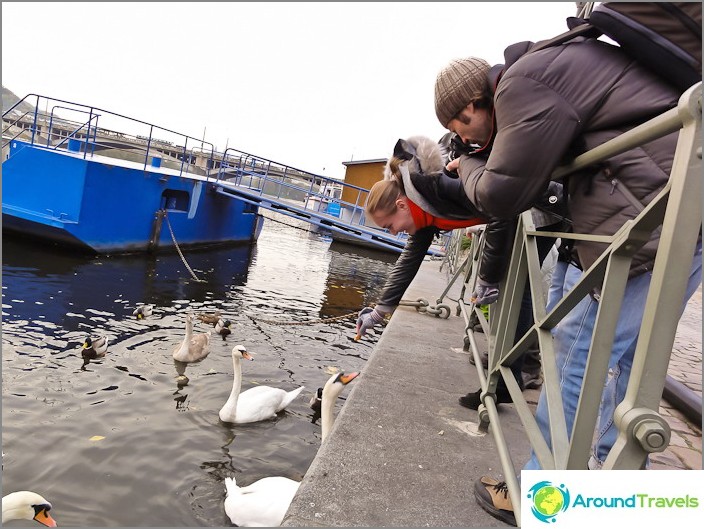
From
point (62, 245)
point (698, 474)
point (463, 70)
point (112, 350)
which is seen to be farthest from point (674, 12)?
point (62, 245)

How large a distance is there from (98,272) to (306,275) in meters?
5.86

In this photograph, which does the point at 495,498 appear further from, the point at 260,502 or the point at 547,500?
the point at 260,502

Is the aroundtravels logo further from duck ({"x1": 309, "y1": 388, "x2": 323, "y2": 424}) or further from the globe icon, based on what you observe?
duck ({"x1": 309, "y1": 388, "x2": 323, "y2": 424})

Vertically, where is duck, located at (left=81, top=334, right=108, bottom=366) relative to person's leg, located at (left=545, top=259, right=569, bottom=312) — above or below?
below

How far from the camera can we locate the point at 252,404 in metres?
5.39

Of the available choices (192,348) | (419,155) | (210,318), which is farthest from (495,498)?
(210,318)

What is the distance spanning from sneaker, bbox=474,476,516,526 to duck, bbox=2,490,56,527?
111 inches

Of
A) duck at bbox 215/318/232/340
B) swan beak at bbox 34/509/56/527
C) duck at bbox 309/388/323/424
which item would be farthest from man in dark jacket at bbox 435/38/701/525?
duck at bbox 215/318/232/340

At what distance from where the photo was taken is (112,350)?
679 centimetres

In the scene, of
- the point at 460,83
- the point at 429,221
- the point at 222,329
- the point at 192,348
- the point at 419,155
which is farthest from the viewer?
the point at 222,329

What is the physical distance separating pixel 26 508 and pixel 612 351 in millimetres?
3607

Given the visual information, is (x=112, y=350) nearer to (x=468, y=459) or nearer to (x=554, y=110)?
(x=468, y=459)

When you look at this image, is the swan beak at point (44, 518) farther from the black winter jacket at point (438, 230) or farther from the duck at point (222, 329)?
the duck at point (222, 329)

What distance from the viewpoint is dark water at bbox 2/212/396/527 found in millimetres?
3949
